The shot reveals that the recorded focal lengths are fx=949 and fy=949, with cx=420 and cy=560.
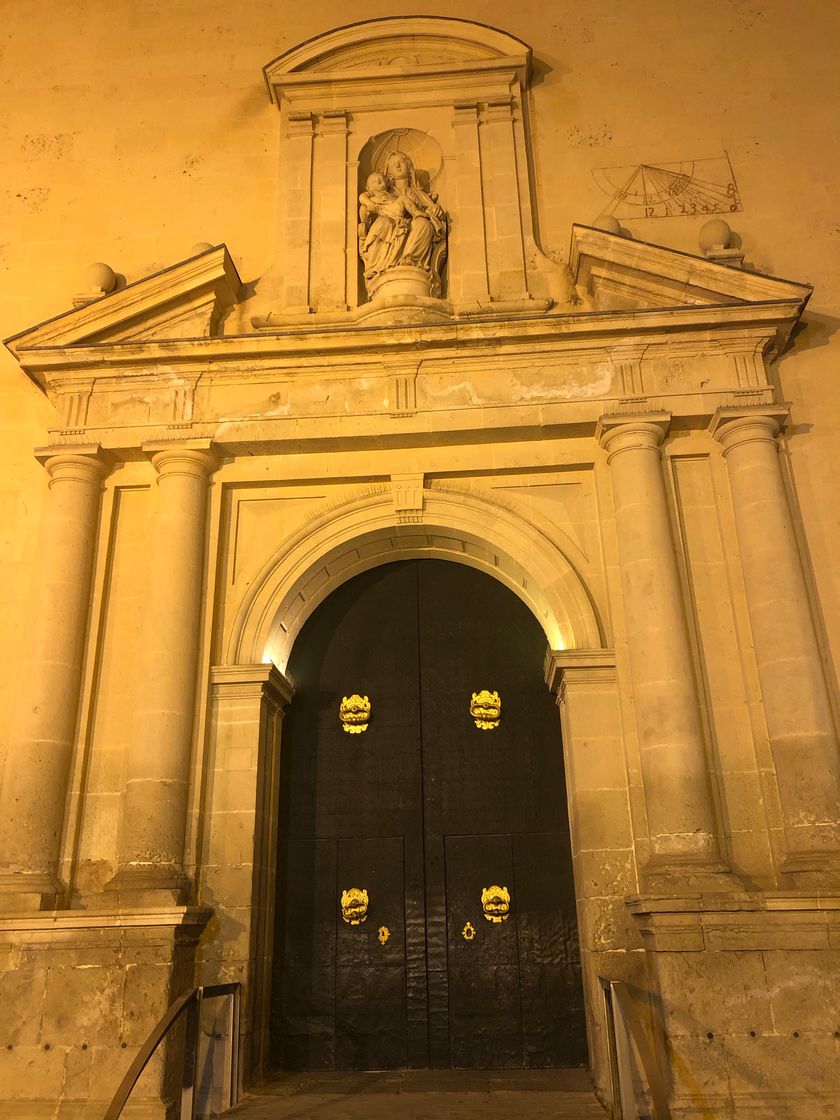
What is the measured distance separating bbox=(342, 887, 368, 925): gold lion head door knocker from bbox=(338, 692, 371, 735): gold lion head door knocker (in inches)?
49.4

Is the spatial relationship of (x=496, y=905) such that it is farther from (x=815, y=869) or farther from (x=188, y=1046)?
(x=188, y=1046)

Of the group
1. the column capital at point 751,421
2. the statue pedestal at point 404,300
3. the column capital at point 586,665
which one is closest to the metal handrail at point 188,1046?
the column capital at point 586,665

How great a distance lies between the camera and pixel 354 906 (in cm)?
728

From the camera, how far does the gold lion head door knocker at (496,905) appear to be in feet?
23.7

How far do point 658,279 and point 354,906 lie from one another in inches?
221

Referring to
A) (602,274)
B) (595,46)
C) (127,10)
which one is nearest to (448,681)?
(602,274)

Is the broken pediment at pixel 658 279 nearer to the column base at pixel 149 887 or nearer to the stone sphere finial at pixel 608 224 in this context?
the stone sphere finial at pixel 608 224

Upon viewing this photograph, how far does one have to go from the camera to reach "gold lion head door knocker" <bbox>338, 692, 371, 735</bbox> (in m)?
7.82

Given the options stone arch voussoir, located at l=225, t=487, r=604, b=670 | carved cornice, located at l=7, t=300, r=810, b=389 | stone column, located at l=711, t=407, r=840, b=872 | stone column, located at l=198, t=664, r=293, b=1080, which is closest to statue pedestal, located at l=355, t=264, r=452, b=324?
carved cornice, located at l=7, t=300, r=810, b=389

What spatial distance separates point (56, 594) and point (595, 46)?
7.55m

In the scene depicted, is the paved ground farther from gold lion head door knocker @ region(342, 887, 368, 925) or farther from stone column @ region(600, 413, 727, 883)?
stone column @ region(600, 413, 727, 883)

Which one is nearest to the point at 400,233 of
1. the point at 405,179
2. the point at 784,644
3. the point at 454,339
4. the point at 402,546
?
the point at 405,179

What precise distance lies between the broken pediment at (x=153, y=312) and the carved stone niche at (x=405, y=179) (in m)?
0.47

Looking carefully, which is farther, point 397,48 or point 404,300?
point 397,48
